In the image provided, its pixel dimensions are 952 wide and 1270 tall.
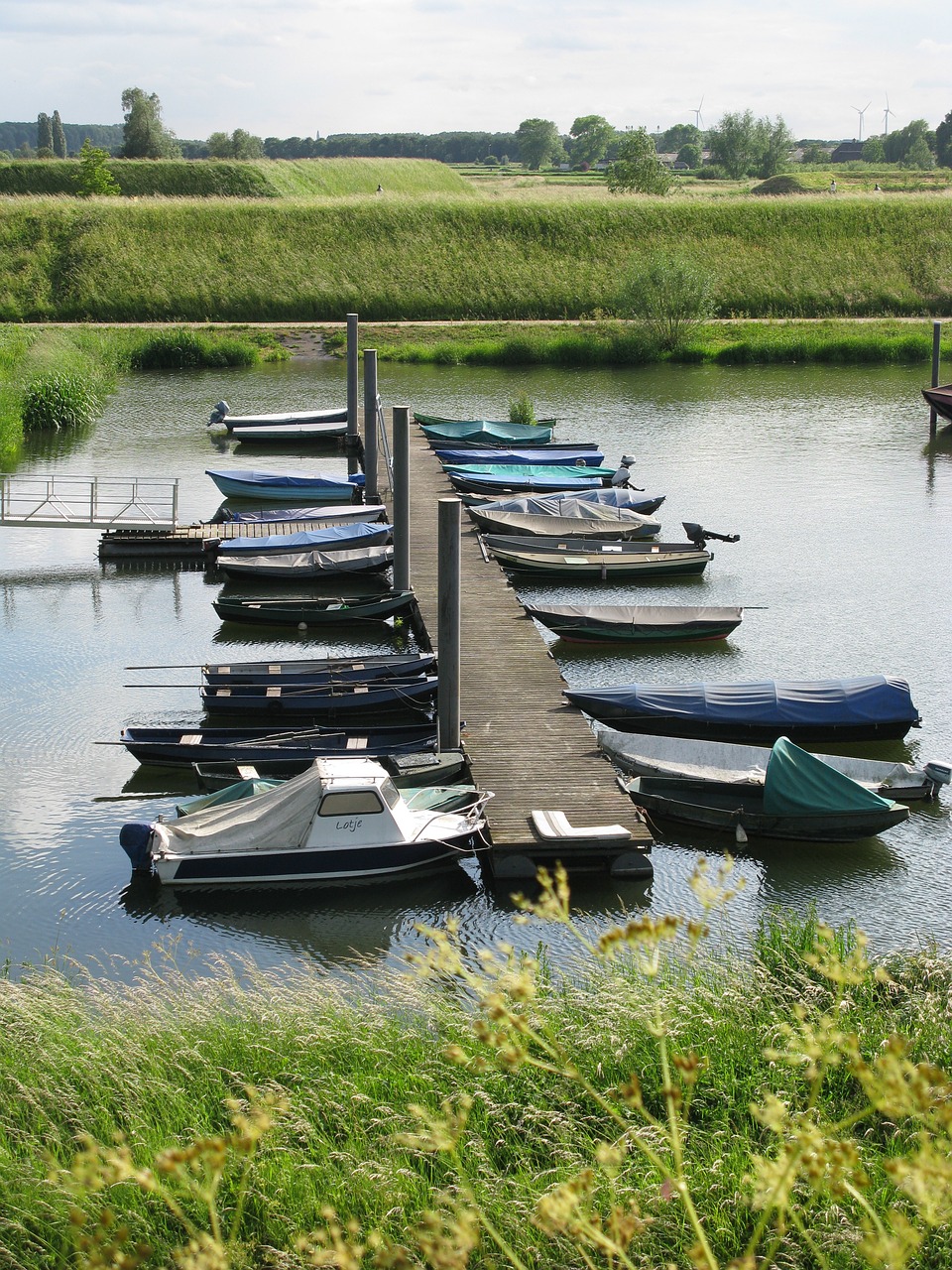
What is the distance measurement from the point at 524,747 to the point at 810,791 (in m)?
4.13

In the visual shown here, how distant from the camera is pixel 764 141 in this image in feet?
523

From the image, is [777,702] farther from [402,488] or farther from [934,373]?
[934,373]

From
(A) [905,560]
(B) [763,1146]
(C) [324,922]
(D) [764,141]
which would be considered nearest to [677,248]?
(A) [905,560]

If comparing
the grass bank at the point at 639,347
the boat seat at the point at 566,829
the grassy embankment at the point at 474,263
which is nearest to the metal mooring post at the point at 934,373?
the grass bank at the point at 639,347

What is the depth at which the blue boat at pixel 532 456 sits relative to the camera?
125 ft

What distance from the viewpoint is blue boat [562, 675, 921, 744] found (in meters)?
19.7

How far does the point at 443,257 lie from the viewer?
7125 centimetres

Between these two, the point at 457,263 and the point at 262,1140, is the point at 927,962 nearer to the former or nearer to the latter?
the point at 262,1140

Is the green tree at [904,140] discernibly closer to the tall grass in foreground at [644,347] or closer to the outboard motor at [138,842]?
the tall grass in foreground at [644,347]

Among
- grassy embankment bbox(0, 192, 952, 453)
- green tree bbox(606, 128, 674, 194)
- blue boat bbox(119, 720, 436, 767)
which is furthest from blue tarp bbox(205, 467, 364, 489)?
green tree bbox(606, 128, 674, 194)

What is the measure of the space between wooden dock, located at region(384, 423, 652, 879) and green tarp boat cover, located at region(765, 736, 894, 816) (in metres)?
1.90

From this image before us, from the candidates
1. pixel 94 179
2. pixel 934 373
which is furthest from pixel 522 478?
pixel 94 179

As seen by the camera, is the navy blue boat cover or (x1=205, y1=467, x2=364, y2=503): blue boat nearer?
the navy blue boat cover

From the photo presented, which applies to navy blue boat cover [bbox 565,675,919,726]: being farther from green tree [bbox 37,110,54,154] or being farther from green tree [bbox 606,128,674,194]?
green tree [bbox 37,110,54,154]
